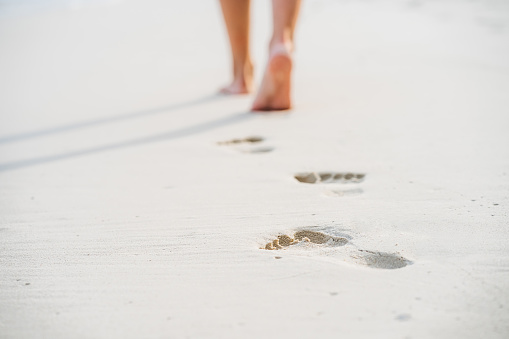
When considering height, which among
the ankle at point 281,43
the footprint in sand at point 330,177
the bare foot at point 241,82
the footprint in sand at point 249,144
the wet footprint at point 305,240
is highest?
→ the ankle at point 281,43

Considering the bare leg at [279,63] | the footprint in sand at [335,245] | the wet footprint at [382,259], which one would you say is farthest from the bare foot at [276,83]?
the wet footprint at [382,259]

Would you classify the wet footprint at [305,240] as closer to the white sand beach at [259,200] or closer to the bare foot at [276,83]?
the white sand beach at [259,200]

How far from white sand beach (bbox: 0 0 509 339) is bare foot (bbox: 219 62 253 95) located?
7cm

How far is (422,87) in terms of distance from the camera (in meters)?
2.59

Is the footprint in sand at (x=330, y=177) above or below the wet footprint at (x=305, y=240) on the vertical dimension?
above

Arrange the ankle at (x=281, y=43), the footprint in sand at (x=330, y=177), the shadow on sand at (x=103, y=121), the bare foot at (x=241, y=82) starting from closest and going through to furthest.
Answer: the footprint in sand at (x=330, y=177)
the shadow on sand at (x=103, y=121)
the ankle at (x=281, y=43)
the bare foot at (x=241, y=82)

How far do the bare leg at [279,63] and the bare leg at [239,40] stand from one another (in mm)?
401

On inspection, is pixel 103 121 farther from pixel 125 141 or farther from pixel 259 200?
pixel 259 200

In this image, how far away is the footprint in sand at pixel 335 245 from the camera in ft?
3.65

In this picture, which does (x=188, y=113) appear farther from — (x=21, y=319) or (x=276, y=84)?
(x=21, y=319)

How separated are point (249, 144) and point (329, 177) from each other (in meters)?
0.45

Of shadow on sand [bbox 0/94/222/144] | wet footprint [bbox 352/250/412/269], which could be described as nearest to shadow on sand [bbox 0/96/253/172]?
shadow on sand [bbox 0/94/222/144]

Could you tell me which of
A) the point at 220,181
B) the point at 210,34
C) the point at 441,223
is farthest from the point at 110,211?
the point at 210,34

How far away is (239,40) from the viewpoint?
282 centimetres
